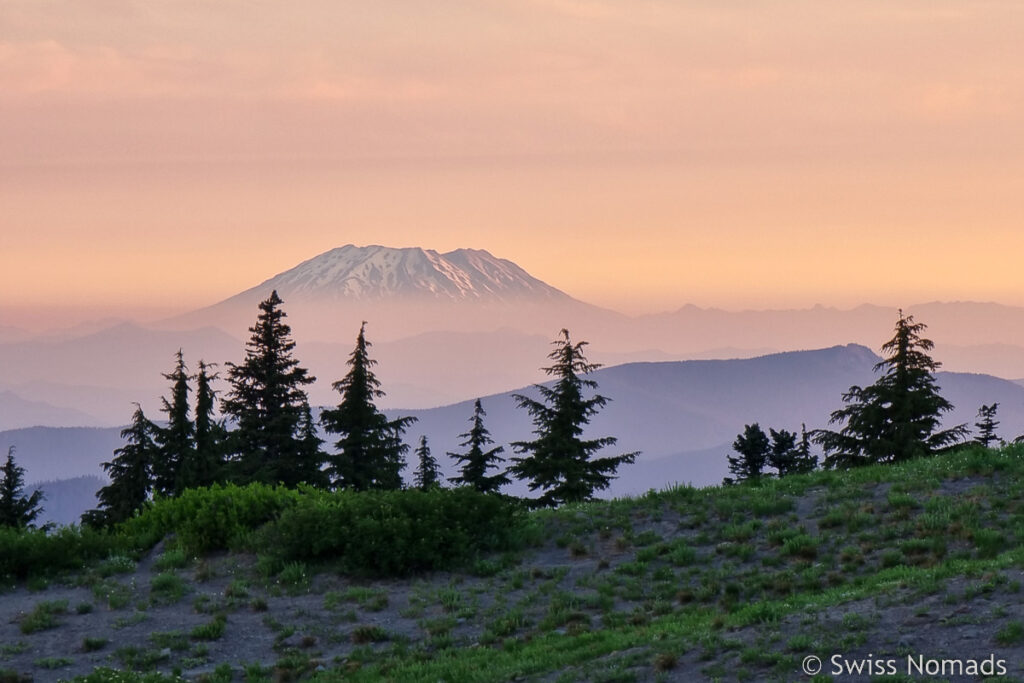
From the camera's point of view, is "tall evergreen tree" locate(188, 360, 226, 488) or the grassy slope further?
"tall evergreen tree" locate(188, 360, 226, 488)

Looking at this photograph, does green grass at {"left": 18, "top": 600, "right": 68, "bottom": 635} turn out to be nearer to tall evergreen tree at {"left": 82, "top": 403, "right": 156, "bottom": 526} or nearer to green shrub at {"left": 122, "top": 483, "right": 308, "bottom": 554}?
green shrub at {"left": 122, "top": 483, "right": 308, "bottom": 554}

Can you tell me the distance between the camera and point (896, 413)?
4506 cm

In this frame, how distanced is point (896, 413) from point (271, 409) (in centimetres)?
2829

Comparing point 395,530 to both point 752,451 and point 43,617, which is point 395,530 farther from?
point 752,451

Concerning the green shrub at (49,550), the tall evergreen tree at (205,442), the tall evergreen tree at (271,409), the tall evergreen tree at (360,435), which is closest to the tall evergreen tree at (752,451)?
the tall evergreen tree at (360,435)

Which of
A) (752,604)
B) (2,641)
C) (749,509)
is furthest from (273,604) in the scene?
(749,509)

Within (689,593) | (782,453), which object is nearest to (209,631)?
(689,593)

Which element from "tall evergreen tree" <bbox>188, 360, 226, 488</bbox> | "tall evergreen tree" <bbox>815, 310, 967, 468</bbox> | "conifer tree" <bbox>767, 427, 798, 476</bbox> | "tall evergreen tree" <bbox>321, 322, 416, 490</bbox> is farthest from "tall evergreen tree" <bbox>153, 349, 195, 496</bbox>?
"conifer tree" <bbox>767, 427, 798, 476</bbox>

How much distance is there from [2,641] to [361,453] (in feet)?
108

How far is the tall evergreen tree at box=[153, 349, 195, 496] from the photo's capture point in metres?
49.9

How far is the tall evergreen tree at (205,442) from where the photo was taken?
48438mm

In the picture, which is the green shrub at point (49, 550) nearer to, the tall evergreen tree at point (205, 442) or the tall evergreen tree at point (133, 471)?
the tall evergreen tree at point (205, 442)

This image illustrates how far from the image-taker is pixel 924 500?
1645 centimetres

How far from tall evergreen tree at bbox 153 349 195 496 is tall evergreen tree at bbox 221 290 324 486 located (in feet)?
9.48
